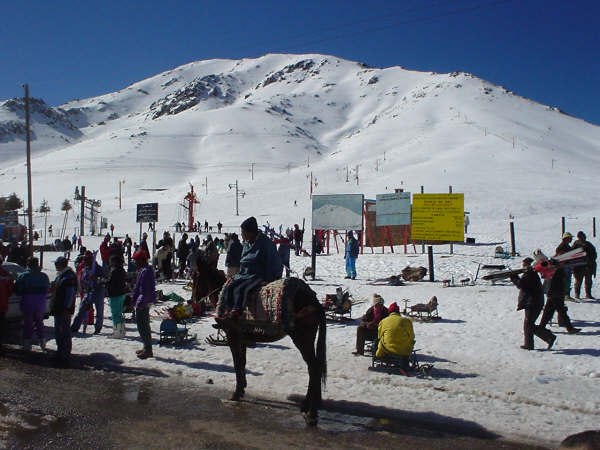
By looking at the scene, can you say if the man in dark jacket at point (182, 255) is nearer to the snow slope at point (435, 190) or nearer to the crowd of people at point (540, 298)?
the snow slope at point (435, 190)

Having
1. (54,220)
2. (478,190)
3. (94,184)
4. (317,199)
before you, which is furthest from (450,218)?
(94,184)

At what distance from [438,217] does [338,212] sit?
4074 mm

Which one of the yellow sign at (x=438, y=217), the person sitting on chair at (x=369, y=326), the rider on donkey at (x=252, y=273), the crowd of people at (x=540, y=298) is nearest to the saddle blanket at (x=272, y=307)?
Answer: the rider on donkey at (x=252, y=273)

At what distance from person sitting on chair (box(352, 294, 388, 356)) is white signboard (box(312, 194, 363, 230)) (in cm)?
1106

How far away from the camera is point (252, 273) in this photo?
22.8ft

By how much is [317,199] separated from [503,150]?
82.7 m

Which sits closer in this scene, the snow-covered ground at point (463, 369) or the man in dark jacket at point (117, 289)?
the snow-covered ground at point (463, 369)

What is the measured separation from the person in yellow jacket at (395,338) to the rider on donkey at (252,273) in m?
2.34

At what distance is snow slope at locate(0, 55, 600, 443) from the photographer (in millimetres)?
7273

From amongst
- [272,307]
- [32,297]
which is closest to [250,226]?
[272,307]

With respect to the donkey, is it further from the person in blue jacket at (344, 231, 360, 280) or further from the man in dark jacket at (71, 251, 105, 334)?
the person in blue jacket at (344, 231, 360, 280)

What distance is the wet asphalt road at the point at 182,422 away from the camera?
18.0ft

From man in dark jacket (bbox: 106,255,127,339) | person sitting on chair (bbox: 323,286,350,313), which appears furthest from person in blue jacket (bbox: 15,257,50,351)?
person sitting on chair (bbox: 323,286,350,313)

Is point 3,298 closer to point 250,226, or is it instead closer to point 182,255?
point 250,226
